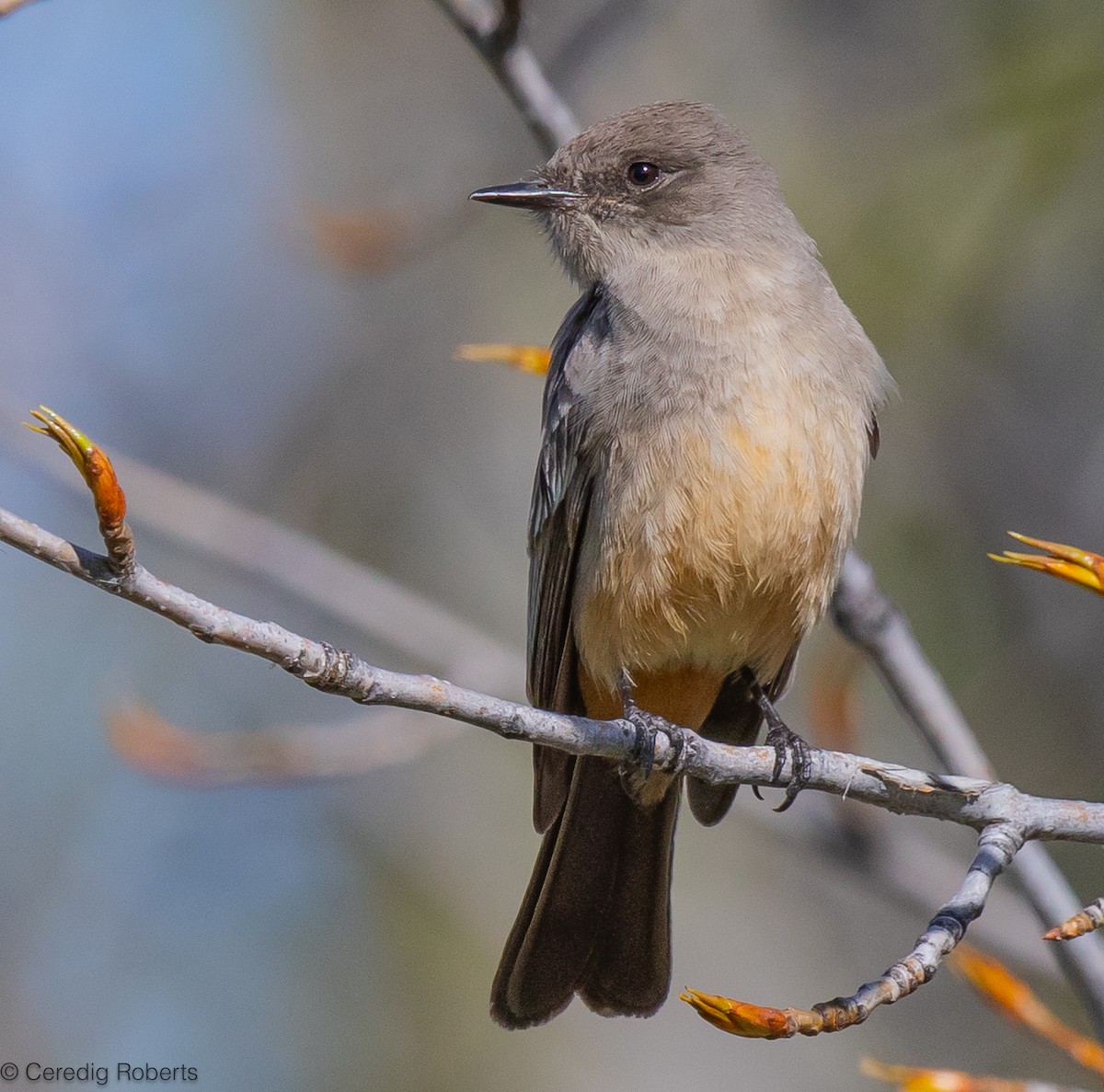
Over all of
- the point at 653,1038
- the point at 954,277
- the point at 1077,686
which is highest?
the point at 954,277

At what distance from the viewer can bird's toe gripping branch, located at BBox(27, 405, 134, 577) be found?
2408mm

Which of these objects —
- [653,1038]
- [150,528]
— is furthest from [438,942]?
[150,528]

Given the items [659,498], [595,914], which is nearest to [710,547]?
[659,498]

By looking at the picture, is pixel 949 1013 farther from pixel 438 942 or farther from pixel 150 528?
pixel 150 528

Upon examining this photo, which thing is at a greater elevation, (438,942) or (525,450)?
(525,450)

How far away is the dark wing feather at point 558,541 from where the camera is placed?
469 cm

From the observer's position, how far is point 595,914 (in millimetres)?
4793

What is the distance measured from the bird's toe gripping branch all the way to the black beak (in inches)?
103

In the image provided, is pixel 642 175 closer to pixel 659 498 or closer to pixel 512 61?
pixel 512 61

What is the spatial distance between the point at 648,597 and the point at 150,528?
7.75ft

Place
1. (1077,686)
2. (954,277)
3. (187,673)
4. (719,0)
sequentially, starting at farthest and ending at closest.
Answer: (187,673) < (719,0) < (954,277) < (1077,686)

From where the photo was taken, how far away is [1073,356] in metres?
7.38

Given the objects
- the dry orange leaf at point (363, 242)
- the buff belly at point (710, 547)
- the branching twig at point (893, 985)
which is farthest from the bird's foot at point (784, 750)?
the dry orange leaf at point (363, 242)
